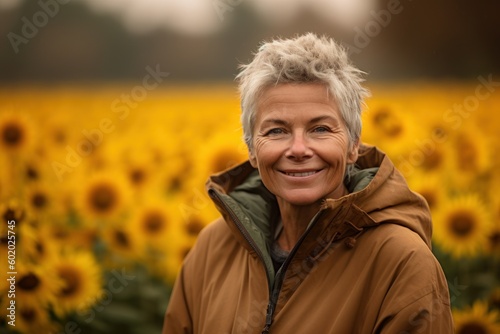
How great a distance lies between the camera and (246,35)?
5.04 meters

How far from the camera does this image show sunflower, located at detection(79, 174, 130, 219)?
439 cm

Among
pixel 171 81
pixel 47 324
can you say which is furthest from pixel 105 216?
pixel 171 81

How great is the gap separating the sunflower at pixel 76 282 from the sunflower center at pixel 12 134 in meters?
0.85

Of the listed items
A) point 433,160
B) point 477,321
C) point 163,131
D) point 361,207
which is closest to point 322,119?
point 361,207

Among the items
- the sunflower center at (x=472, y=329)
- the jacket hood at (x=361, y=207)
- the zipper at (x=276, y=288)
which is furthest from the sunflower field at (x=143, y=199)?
the zipper at (x=276, y=288)

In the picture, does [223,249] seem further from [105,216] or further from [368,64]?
[368,64]

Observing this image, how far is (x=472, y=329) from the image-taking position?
3.67 meters

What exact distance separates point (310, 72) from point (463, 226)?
2.16 metres

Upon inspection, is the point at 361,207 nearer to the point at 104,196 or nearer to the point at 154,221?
the point at 154,221

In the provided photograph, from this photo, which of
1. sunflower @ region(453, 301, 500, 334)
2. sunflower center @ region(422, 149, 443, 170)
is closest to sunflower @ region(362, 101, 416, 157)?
sunflower center @ region(422, 149, 443, 170)

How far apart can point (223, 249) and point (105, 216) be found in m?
1.80

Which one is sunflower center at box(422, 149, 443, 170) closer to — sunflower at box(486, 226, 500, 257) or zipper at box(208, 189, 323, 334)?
sunflower at box(486, 226, 500, 257)

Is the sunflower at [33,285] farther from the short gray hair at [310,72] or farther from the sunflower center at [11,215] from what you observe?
the short gray hair at [310,72]

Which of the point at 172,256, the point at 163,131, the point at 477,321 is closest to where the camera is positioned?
the point at 477,321
